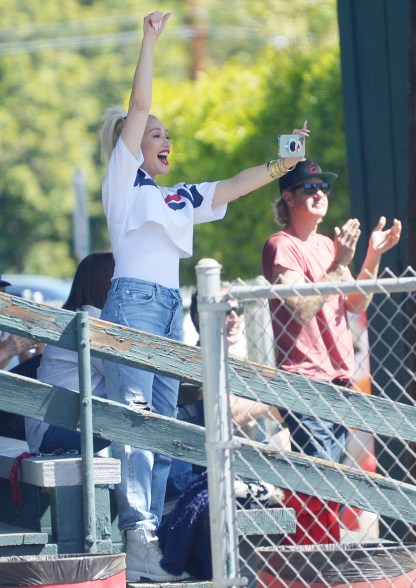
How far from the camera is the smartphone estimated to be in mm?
4653

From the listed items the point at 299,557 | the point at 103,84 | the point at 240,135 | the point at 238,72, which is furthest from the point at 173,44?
the point at 299,557

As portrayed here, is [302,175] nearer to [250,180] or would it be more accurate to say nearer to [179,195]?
[250,180]

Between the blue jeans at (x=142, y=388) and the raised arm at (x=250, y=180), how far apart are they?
53cm

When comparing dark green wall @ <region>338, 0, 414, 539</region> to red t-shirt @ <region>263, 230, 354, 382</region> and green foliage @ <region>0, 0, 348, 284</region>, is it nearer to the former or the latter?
red t-shirt @ <region>263, 230, 354, 382</region>

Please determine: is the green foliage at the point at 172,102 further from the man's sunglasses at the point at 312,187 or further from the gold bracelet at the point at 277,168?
the gold bracelet at the point at 277,168

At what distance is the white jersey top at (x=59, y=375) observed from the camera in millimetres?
4832

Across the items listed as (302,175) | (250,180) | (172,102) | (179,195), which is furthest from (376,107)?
(172,102)

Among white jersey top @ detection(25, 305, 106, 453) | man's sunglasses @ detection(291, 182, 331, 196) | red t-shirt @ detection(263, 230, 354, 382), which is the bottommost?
white jersey top @ detection(25, 305, 106, 453)

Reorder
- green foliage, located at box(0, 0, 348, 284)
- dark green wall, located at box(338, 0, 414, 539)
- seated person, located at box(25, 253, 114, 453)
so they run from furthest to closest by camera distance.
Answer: green foliage, located at box(0, 0, 348, 284) → dark green wall, located at box(338, 0, 414, 539) → seated person, located at box(25, 253, 114, 453)

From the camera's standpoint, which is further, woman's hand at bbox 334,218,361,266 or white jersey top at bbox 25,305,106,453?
woman's hand at bbox 334,218,361,266

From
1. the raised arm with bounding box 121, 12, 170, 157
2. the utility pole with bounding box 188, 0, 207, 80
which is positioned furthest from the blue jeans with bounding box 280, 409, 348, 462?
the utility pole with bounding box 188, 0, 207, 80

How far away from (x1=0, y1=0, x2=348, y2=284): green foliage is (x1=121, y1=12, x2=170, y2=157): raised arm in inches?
479

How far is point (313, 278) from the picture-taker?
539cm

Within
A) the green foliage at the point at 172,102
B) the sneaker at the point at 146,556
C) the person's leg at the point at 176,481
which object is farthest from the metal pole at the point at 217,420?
the green foliage at the point at 172,102
